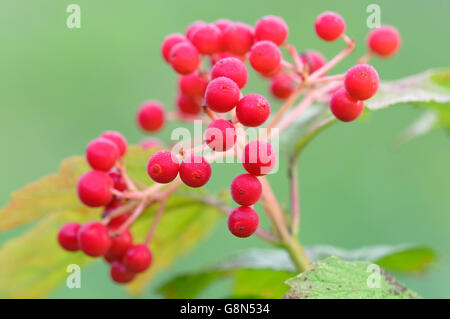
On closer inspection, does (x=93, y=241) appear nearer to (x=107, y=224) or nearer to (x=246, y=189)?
(x=107, y=224)

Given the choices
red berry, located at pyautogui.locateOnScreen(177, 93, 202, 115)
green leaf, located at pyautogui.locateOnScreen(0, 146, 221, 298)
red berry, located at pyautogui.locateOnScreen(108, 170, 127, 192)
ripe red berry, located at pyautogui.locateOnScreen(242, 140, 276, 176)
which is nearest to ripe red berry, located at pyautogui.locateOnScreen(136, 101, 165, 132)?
red berry, located at pyautogui.locateOnScreen(177, 93, 202, 115)

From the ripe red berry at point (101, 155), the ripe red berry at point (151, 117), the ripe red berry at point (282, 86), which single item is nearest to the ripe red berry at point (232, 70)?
the ripe red berry at point (101, 155)

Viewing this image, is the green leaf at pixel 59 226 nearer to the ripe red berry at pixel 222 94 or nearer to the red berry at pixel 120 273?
the red berry at pixel 120 273

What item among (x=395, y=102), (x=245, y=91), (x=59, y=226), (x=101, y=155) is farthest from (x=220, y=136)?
(x=245, y=91)
